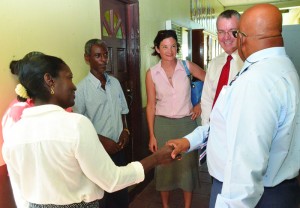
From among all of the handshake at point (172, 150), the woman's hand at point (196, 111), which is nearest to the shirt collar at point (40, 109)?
the handshake at point (172, 150)

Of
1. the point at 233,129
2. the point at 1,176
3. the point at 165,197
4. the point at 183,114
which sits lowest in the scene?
the point at 165,197

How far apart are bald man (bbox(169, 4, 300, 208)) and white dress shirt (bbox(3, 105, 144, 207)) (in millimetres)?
481

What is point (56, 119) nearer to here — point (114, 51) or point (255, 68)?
point (255, 68)

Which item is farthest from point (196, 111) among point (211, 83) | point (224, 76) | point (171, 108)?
point (224, 76)

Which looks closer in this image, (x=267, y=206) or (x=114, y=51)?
(x=267, y=206)

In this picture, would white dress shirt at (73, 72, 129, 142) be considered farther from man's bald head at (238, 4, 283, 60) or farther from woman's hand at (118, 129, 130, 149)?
man's bald head at (238, 4, 283, 60)

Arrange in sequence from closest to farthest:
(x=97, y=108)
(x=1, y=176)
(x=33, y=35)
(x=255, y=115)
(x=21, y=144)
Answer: (x=255, y=115), (x=21, y=144), (x=1, y=176), (x=33, y=35), (x=97, y=108)

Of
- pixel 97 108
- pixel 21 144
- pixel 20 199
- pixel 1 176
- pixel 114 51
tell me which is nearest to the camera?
pixel 21 144

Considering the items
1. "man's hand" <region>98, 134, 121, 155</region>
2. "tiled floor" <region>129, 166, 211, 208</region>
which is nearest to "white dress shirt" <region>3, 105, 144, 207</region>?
"man's hand" <region>98, 134, 121, 155</region>

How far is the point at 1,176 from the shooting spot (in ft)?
4.72

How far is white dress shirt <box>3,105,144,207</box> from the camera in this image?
0.95 m

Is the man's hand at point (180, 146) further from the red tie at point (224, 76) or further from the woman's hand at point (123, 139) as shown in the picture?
the woman's hand at point (123, 139)

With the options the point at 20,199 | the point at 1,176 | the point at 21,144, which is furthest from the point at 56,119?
the point at 1,176

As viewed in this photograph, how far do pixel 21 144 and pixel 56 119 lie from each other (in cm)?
16
